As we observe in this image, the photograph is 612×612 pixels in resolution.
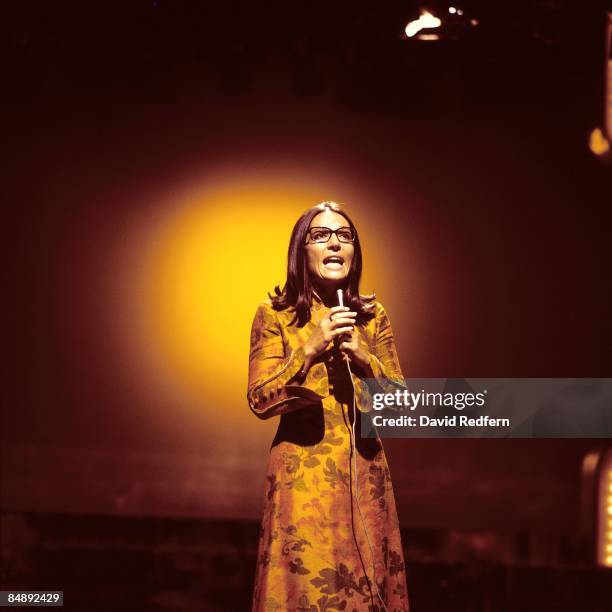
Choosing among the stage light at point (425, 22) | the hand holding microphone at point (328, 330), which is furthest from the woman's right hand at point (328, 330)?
the stage light at point (425, 22)

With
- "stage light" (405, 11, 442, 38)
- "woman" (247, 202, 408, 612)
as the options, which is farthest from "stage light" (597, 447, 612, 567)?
"stage light" (405, 11, 442, 38)

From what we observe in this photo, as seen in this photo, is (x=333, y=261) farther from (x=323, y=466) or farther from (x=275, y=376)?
(x=323, y=466)

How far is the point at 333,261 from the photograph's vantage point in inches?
88.7

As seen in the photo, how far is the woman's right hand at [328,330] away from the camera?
2.04m

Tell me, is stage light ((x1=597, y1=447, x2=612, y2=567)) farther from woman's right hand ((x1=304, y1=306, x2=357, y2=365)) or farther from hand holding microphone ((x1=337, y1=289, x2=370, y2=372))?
woman's right hand ((x1=304, y1=306, x2=357, y2=365))

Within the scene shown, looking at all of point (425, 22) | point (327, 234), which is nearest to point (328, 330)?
point (327, 234)

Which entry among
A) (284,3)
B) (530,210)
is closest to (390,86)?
(284,3)

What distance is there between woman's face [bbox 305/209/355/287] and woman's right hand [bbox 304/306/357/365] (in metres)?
0.21

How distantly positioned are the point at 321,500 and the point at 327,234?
0.74 m

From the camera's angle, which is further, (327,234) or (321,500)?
(327,234)

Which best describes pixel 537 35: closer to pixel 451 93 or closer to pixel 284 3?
pixel 451 93

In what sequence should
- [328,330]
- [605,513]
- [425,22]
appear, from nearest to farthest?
[328,330], [425,22], [605,513]

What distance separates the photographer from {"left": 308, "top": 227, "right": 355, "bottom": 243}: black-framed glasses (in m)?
2.27

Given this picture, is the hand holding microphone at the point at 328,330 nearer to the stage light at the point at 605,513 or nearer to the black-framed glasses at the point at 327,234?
the black-framed glasses at the point at 327,234
